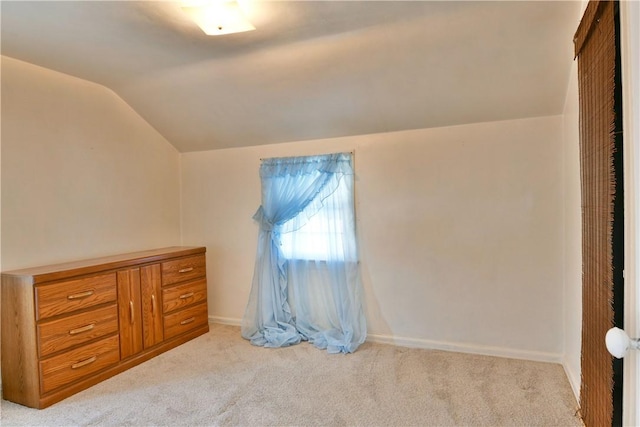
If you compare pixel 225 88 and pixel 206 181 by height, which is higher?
pixel 225 88

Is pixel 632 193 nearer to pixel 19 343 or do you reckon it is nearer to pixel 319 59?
pixel 319 59

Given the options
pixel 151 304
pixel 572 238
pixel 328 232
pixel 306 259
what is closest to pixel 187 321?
pixel 151 304

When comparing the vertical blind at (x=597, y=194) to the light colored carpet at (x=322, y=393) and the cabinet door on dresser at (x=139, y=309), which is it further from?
the cabinet door on dresser at (x=139, y=309)

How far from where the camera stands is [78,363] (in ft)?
8.37

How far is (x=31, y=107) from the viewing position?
2705 millimetres

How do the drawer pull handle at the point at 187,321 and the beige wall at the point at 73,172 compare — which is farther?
the drawer pull handle at the point at 187,321

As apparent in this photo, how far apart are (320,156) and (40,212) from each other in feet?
7.35

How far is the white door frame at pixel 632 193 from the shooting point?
0.87 meters

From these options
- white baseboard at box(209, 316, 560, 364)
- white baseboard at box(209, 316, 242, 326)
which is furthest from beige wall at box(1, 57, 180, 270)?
white baseboard at box(209, 316, 560, 364)

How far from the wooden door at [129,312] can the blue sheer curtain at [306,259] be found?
3.08 feet

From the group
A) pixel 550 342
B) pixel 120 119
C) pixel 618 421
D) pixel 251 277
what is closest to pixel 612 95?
pixel 618 421

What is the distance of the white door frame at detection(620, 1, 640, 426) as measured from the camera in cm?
87

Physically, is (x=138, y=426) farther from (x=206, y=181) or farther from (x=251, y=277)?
(x=206, y=181)

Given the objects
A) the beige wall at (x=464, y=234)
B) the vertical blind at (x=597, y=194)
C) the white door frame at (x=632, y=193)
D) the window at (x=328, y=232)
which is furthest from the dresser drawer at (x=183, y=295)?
the white door frame at (x=632, y=193)
